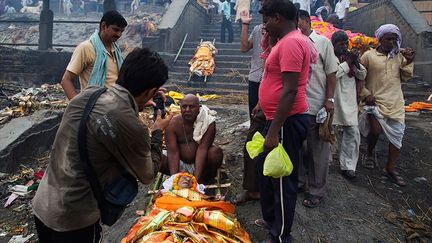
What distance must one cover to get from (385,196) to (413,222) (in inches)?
23.3

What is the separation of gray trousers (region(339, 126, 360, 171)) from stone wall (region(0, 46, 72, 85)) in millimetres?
8849

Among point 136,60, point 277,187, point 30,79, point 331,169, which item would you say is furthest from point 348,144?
point 30,79

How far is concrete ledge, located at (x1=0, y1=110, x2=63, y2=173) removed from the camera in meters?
5.45

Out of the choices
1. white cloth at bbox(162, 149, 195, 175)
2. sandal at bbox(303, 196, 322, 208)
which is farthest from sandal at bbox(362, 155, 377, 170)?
white cloth at bbox(162, 149, 195, 175)

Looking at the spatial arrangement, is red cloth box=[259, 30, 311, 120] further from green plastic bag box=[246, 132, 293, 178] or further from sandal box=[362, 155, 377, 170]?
sandal box=[362, 155, 377, 170]

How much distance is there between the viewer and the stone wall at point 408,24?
9.70m

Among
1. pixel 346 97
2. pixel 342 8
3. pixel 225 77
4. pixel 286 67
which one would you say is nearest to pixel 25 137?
pixel 286 67

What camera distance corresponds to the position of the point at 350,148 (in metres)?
4.57

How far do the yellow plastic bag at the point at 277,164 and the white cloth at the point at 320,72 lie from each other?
120 centimetres

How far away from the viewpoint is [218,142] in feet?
20.2

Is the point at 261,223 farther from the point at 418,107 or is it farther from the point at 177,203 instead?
the point at 418,107

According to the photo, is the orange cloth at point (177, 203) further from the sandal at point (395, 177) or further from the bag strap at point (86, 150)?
the sandal at point (395, 177)

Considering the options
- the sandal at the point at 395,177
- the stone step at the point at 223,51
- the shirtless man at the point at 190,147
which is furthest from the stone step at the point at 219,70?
the shirtless man at the point at 190,147

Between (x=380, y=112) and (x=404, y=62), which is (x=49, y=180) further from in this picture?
(x=404, y=62)
